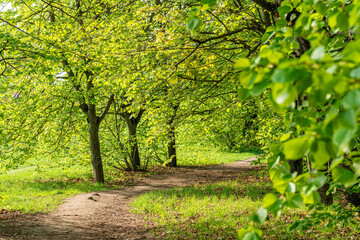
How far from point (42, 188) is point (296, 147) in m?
13.3

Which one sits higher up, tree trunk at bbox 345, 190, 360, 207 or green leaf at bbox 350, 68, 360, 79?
green leaf at bbox 350, 68, 360, 79

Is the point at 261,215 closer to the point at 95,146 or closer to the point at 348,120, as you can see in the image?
the point at 348,120

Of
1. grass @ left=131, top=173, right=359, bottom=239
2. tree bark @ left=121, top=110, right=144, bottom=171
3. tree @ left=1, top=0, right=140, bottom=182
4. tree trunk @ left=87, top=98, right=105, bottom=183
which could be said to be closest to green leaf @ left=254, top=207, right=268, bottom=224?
grass @ left=131, top=173, right=359, bottom=239

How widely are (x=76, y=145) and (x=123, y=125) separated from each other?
2933 millimetres

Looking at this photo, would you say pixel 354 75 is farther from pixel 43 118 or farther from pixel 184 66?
pixel 43 118

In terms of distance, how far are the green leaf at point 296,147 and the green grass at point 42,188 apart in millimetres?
8243

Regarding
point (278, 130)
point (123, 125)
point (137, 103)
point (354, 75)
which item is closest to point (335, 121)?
point (354, 75)

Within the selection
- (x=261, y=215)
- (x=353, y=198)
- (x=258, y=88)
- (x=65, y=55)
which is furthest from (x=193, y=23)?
(x=65, y=55)

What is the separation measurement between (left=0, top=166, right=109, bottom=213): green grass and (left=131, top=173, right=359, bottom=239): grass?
311cm

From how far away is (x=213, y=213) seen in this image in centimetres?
764

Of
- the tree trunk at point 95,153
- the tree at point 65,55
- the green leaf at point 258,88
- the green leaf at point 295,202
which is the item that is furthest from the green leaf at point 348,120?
the tree trunk at point 95,153

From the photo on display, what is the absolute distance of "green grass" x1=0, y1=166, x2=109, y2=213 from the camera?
9252 mm

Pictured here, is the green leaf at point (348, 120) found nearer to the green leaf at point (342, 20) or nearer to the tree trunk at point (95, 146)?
the green leaf at point (342, 20)

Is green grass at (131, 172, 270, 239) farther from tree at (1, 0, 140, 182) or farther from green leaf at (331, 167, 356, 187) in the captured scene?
green leaf at (331, 167, 356, 187)
